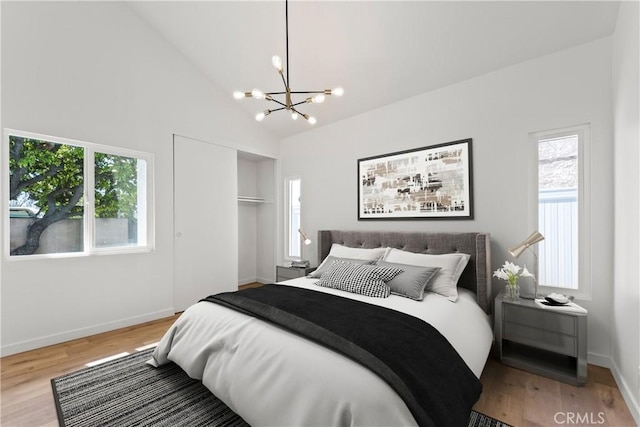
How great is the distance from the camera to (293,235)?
4824mm

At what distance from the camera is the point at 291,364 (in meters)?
1.43

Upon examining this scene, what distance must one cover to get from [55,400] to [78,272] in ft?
4.69

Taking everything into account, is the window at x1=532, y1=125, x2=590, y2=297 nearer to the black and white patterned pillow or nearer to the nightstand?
the nightstand

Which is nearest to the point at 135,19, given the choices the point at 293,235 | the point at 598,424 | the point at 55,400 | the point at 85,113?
the point at 85,113

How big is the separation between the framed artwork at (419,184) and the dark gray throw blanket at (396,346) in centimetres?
167

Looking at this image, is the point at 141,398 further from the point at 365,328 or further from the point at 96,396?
the point at 365,328

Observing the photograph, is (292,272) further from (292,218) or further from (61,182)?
(61,182)

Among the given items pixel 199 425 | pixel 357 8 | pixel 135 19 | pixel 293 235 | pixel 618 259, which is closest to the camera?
pixel 199 425

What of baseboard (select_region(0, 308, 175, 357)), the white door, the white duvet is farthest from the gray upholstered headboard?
baseboard (select_region(0, 308, 175, 357))

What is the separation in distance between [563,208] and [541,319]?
1024 millimetres

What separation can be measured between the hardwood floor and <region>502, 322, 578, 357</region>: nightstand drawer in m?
0.24

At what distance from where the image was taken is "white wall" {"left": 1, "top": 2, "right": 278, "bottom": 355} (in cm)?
264

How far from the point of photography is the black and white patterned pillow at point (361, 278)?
7.97ft

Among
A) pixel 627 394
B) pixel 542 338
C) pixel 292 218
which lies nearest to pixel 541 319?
pixel 542 338
